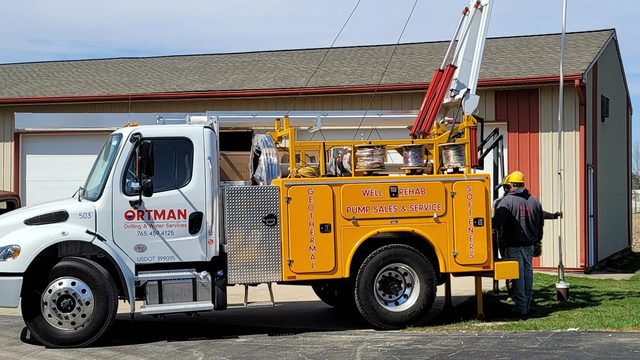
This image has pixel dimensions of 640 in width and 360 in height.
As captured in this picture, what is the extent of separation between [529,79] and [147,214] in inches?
384

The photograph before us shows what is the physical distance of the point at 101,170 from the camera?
9.37 meters

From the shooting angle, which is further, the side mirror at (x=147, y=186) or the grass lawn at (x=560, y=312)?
the grass lawn at (x=560, y=312)

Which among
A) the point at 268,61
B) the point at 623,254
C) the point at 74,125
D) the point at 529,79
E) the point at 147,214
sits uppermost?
the point at 268,61

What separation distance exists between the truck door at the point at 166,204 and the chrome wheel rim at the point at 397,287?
2.19 meters

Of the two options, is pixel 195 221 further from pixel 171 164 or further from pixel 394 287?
pixel 394 287

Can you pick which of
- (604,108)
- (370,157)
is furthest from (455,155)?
(604,108)

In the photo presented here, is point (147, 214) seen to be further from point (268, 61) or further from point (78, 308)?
point (268, 61)

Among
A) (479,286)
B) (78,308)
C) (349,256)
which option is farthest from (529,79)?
(78,308)

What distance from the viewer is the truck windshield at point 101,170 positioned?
9.22 meters

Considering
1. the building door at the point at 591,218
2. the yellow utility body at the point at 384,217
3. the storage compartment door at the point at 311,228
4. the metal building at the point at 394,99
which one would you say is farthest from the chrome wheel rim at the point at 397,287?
the building door at the point at 591,218

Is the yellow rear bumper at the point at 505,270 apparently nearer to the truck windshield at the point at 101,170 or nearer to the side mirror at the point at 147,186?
the side mirror at the point at 147,186

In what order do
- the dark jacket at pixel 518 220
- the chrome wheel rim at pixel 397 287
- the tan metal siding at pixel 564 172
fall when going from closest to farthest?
the chrome wheel rim at pixel 397 287 < the dark jacket at pixel 518 220 < the tan metal siding at pixel 564 172

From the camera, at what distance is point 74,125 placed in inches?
412

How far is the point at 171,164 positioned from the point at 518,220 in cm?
453
